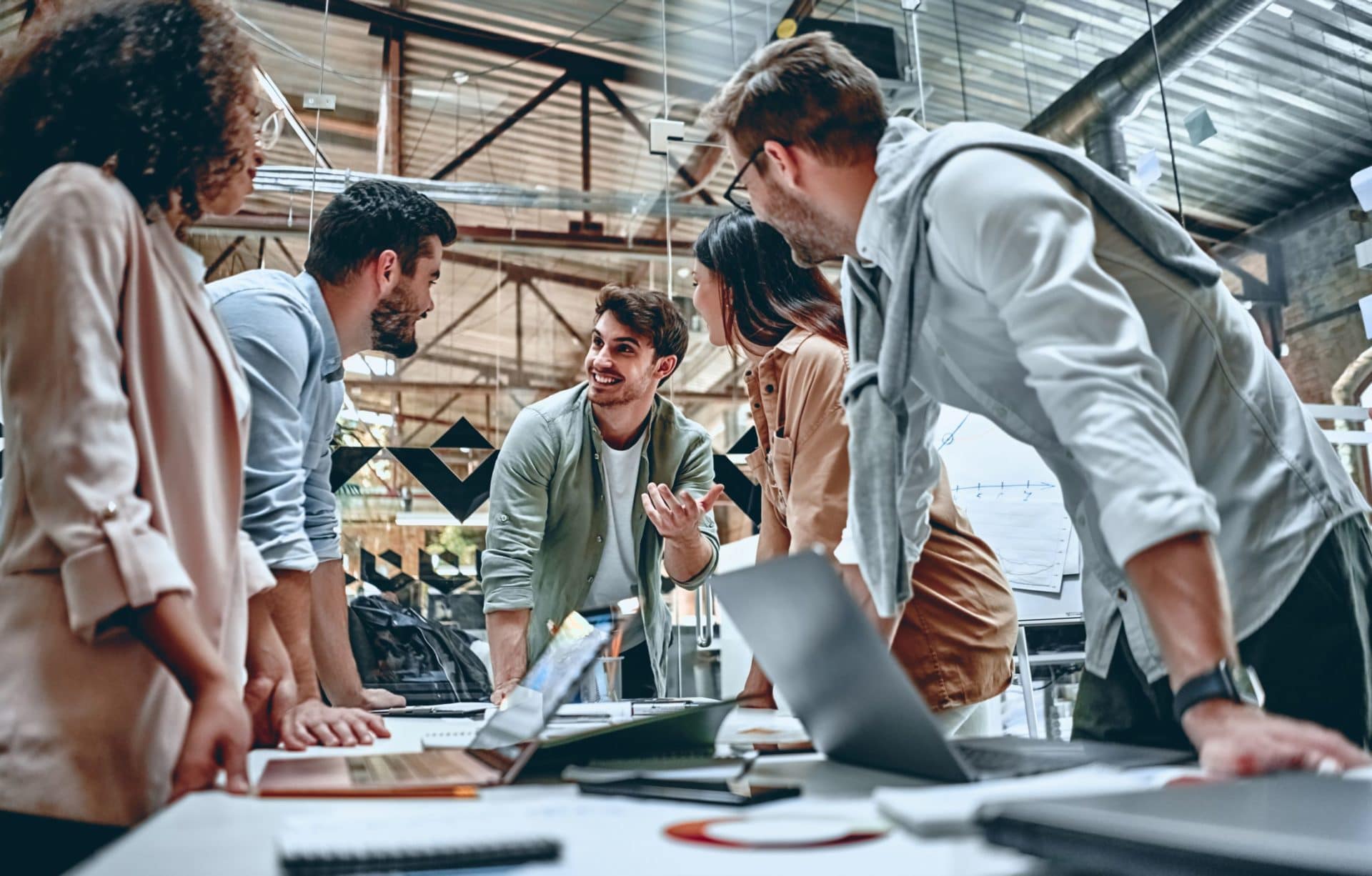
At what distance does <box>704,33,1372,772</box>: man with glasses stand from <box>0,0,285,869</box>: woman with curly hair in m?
0.68

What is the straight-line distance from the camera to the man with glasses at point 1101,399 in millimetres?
723

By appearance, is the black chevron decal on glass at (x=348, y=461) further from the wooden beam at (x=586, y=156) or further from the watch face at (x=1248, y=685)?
the watch face at (x=1248, y=685)

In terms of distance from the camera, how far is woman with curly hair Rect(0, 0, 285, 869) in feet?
2.43

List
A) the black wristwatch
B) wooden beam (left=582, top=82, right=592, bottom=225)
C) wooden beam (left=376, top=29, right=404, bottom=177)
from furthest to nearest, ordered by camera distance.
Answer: wooden beam (left=582, top=82, right=592, bottom=225), wooden beam (left=376, top=29, right=404, bottom=177), the black wristwatch

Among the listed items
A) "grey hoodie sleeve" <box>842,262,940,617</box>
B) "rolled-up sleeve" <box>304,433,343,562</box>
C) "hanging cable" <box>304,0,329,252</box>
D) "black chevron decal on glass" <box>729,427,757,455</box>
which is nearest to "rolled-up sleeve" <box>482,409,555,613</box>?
"rolled-up sleeve" <box>304,433,343,562</box>

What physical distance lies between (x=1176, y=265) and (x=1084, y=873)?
29.2 inches

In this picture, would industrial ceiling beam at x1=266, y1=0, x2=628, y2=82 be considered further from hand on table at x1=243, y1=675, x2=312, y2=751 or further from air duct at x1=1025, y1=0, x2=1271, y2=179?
hand on table at x1=243, y1=675, x2=312, y2=751

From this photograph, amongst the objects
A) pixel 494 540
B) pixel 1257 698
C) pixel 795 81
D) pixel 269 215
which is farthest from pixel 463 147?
pixel 1257 698

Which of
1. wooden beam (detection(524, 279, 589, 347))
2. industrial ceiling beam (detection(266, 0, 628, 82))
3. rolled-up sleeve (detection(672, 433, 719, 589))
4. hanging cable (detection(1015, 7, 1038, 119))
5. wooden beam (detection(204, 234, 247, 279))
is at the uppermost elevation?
industrial ceiling beam (detection(266, 0, 628, 82))

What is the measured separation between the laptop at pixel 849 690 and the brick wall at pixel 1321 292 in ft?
13.2

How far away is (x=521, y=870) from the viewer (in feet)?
1.51

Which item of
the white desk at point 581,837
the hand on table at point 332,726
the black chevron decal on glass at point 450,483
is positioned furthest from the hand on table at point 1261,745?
the black chevron decal on glass at point 450,483

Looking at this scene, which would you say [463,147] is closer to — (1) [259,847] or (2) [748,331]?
(2) [748,331]

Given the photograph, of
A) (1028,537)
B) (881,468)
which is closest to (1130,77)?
(1028,537)
